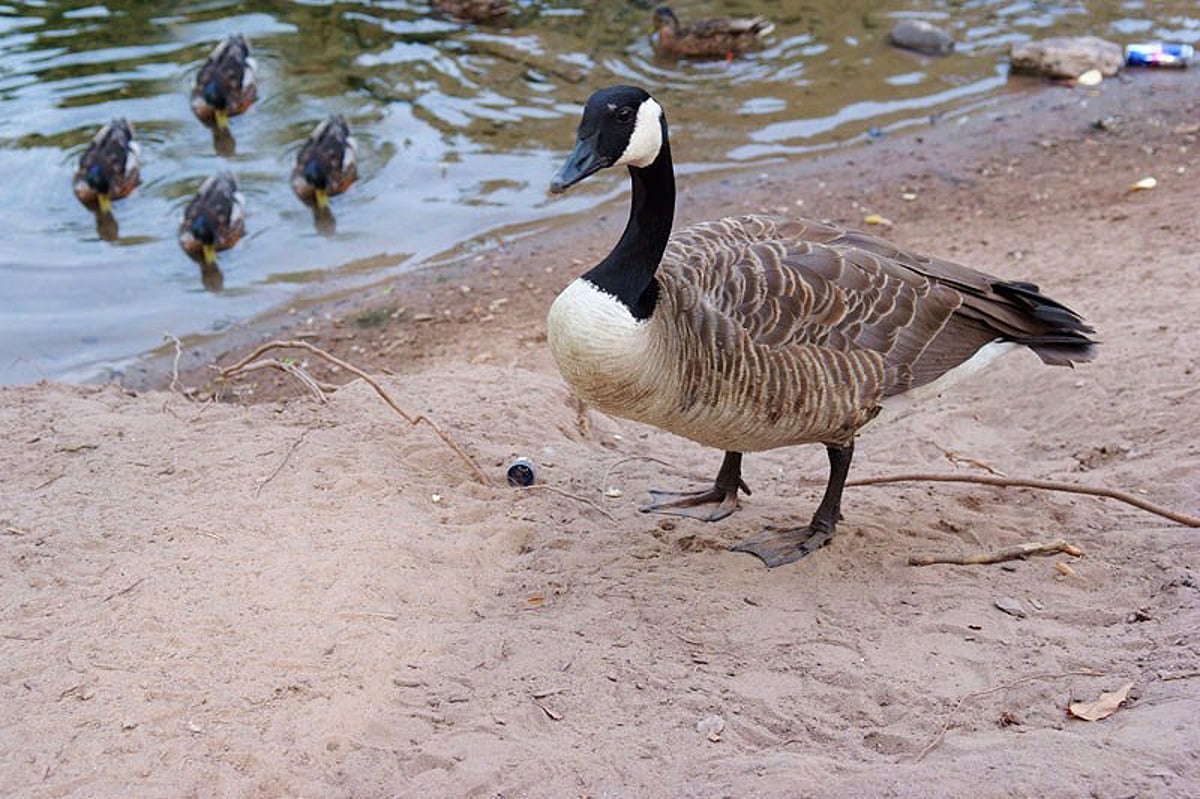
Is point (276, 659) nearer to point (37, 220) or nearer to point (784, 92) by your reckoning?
point (37, 220)

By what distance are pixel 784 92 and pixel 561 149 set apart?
2808mm

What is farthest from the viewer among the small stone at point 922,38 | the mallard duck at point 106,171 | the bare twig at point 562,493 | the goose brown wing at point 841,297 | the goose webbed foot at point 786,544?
the small stone at point 922,38

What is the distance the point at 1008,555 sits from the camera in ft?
17.3

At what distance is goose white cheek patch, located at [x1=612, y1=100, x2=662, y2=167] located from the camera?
490cm

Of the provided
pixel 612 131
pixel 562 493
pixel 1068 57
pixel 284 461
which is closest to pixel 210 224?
pixel 284 461

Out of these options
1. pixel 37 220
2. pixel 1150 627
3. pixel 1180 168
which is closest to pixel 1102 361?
pixel 1150 627

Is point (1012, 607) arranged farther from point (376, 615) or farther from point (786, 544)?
point (376, 615)

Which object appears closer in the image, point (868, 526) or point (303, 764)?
point (303, 764)

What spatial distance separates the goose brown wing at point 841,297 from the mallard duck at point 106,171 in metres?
6.97

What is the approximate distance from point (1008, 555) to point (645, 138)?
94.5 inches

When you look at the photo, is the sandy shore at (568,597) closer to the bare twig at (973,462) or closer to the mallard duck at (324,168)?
the bare twig at (973,462)

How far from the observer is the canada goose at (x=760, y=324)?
4871 millimetres

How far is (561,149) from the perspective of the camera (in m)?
11.9

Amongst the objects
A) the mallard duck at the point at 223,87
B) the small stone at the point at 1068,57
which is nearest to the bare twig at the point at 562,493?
the mallard duck at the point at 223,87
